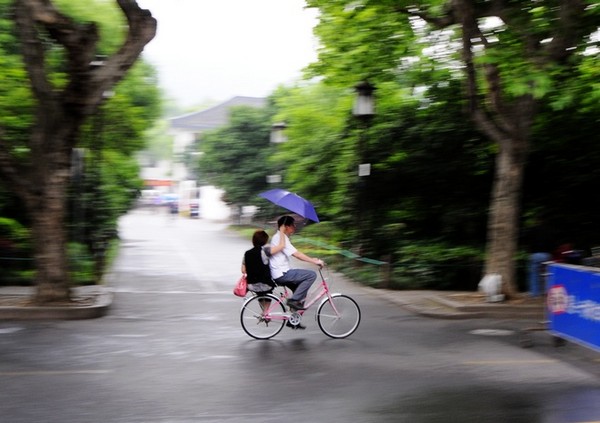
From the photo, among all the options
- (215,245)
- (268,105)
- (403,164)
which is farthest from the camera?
(268,105)

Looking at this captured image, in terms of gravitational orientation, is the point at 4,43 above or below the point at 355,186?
above

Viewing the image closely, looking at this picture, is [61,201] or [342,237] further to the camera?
[342,237]

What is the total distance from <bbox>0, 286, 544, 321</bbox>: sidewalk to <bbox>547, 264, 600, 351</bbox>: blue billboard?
2.84 metres

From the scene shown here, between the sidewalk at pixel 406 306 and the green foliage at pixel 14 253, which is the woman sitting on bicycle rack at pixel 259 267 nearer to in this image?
the sidewalk at pixel 406 306

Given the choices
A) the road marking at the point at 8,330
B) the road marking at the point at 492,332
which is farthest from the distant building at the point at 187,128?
the road marking at the point at 492,332

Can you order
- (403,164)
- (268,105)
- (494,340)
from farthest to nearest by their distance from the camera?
(268,105) → (403,164) → (494,340)

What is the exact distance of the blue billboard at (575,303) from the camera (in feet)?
27.9

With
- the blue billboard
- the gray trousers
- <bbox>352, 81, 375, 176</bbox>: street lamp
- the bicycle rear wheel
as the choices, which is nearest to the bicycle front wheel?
the gray trousers

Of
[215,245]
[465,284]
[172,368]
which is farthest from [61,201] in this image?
[215,245]

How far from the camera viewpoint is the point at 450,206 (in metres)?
17.8

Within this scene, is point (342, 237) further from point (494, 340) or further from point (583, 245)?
point (494, 340)

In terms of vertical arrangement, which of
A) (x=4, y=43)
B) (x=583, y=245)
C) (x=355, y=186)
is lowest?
(x=583, y=245)

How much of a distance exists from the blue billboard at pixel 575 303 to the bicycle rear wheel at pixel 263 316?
3.58m

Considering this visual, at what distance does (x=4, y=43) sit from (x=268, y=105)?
24.1m
